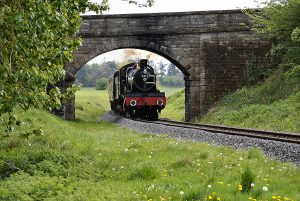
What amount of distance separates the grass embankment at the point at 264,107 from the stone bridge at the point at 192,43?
171 centimetres

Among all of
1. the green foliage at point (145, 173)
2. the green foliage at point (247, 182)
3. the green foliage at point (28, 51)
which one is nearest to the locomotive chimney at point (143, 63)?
the green foliage at point (145, 173)

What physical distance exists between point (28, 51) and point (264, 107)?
18.4 meters

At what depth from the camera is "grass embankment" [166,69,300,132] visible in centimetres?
2013

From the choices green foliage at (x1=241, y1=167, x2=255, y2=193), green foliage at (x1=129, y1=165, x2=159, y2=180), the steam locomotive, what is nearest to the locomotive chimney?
the steam locomotive

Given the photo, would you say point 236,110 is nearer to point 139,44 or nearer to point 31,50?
point 139,44

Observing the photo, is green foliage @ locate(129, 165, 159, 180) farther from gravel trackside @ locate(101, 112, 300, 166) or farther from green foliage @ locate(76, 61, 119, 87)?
green foliage @ locate(76, 61, 119, 87)

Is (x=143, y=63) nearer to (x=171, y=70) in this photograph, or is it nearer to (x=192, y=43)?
(x=192, y=43)

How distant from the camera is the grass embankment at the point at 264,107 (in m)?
20.1

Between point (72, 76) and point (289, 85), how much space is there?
1537 cm

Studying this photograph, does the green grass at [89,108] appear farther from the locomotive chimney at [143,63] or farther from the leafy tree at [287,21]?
the leafy tree at [287,21]

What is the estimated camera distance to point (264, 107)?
2302cm

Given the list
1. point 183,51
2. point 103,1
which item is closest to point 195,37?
point 183,51

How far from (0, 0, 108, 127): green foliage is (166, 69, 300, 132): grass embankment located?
1357 cm

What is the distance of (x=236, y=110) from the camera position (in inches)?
1025
